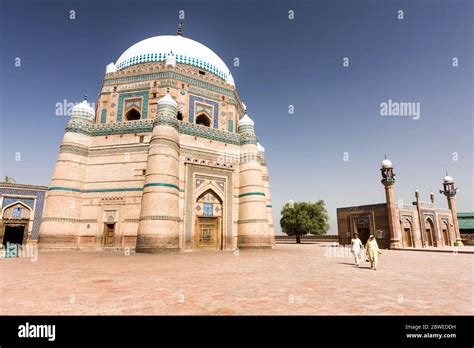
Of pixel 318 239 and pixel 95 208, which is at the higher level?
pixel 95 208

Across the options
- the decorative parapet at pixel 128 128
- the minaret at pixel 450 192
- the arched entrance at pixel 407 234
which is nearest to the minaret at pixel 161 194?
the decorative parapet at pixel 128 128

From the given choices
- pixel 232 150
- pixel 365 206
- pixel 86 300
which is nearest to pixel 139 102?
pixel 232 150

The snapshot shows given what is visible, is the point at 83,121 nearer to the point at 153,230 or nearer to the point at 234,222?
the point at 153,230

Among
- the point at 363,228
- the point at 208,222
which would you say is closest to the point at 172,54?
the point at 208,222

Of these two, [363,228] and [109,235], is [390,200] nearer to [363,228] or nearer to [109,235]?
[363,228]

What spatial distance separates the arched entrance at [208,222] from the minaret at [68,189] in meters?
7.48

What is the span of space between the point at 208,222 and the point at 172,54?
1509cm

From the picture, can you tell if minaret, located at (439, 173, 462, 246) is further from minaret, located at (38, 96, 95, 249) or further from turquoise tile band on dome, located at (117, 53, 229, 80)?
minaret, located at (38, 96, 95, 249)

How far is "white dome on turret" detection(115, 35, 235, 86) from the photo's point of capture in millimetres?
23828

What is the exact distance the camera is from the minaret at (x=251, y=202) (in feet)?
58.7

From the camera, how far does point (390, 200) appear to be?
2536cm

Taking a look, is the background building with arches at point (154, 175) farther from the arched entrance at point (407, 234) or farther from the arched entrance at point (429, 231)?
the arched entrance at point (429, 231)
